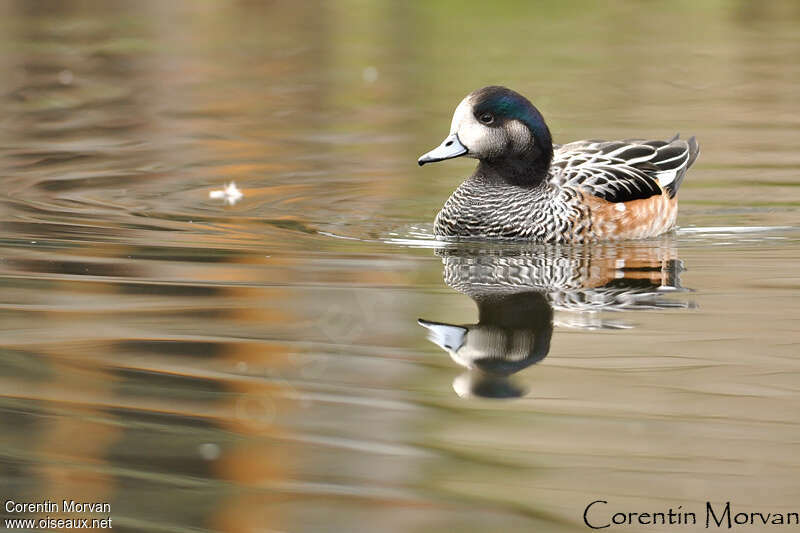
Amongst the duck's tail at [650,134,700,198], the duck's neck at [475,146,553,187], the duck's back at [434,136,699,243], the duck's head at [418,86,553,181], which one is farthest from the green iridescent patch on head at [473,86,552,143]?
the duck's tail at [650,134,700,198]

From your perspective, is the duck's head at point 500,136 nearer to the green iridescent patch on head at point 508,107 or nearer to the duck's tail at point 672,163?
the green iridescent patch on head at point 508,107

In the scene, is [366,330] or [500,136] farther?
[500,136]

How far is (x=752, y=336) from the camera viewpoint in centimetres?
551

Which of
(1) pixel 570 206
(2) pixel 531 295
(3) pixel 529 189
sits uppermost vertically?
(3) pixel 529 189

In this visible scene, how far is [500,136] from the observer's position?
7844 millimetres

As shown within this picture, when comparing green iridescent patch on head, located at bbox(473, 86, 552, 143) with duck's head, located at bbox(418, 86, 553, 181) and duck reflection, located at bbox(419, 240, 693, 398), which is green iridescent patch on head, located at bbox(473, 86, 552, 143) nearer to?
duck's head, located at bbox(418, 86, 553, 181)

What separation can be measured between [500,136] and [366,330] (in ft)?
7.99

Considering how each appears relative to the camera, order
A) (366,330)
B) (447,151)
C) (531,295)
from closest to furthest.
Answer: (366,330)
(531,295)
(447,151)

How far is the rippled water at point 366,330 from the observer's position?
408 centimetres

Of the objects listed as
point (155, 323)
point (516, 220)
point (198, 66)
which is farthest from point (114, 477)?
point (198, 66)

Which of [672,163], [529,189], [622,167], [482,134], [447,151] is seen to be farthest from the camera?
[672,163]

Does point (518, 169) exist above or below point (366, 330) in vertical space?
above

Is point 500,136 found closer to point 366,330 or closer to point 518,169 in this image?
point 518,169

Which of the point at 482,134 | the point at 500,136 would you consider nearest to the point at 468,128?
the point at 482,134
